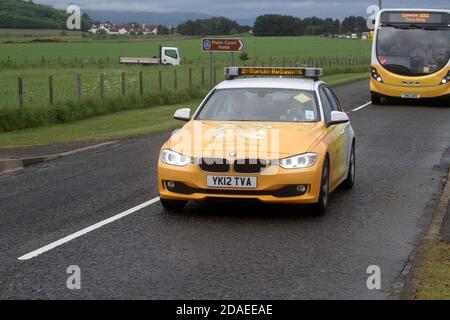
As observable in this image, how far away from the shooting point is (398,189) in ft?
37.8

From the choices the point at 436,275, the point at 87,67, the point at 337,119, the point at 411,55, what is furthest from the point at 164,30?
the point at 436,275

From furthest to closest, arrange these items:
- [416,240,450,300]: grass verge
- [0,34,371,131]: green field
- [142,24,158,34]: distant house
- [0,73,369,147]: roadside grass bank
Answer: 1. [142,24,158,34]: distant house
2. [0,34,371,131]: green field
3. [0,73,369,147]: roadside grass bank
4. [416,240,450,300]: grass verge

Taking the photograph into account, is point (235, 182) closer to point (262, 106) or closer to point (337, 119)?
point (262, 106)

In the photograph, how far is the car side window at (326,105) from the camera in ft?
34.6

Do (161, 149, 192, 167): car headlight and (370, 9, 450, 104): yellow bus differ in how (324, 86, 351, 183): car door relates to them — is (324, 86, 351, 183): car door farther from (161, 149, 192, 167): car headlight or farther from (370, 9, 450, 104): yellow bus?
(370, 9, 450, 104): yellow bus

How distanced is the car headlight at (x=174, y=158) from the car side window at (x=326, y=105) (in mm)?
2150

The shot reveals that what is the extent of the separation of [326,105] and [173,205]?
2.63 meters

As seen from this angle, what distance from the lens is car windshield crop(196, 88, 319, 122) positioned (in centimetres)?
1030

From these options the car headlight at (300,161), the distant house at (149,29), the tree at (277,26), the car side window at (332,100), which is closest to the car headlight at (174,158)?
the car headlight at (300,161)

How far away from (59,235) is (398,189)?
507 cm

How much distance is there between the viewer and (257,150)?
9078mm

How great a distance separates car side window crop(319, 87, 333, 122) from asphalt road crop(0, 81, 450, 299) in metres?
1.07

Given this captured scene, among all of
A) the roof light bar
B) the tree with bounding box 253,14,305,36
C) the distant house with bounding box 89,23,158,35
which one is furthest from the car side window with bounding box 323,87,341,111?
the distant house with bounding box 89,23,158,35
